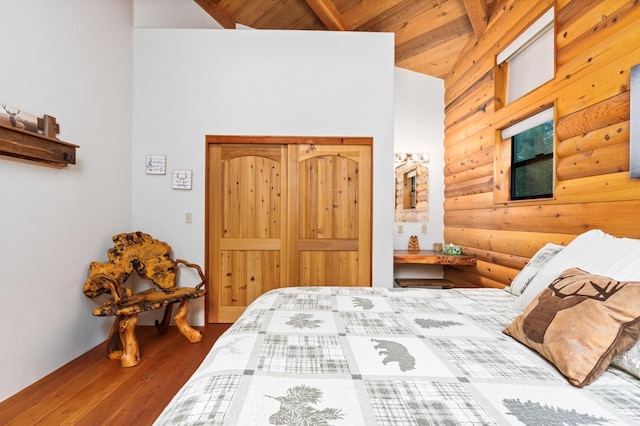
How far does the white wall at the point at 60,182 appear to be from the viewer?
1877 millimetres

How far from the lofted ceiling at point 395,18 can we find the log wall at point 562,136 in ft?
0.68

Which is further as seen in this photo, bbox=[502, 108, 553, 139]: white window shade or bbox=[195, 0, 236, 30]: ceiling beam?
bbox=[195, 0, 236, 30]: ceiling beam

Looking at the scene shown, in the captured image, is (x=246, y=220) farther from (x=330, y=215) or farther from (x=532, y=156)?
(x=532, y=156)

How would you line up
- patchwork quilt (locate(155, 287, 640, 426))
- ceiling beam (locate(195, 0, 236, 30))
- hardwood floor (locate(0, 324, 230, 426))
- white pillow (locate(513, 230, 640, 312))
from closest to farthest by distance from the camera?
1. patchwork quilt (locate(155, 287, 640, 426))
2. white pillow (locate(513, 230, 640, 312))
3. hardwood floor (locate(0, 324, 230, 426))
4. ceiling beam (locate(195, 0, 236, 30))

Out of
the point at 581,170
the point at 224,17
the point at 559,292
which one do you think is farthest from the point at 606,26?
the point at 224,17

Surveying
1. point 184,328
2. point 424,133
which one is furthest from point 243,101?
point 424,133

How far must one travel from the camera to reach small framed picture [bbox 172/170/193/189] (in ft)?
10.0

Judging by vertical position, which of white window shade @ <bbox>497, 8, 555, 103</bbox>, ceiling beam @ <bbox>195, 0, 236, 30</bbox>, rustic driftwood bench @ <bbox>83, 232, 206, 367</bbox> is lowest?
rustic driftwood bench @ <bbox>83, 232, 206, 367</bbox>

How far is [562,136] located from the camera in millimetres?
2111

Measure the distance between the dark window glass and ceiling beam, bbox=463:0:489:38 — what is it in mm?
1298

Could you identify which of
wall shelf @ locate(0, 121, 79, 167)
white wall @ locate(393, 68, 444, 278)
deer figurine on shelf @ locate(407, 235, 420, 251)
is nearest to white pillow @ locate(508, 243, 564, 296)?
deer figurine on shelf @ locate(407, 235, 420, 251)

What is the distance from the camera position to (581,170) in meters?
1.95

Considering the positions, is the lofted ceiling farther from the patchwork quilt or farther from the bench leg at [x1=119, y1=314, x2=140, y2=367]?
the bench leg at [x1=119, y1=314, x2=140, y2=367]

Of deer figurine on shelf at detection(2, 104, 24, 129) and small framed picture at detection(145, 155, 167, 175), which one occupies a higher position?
deer figurine on shelf at detection(2, 104, 24, 129)
